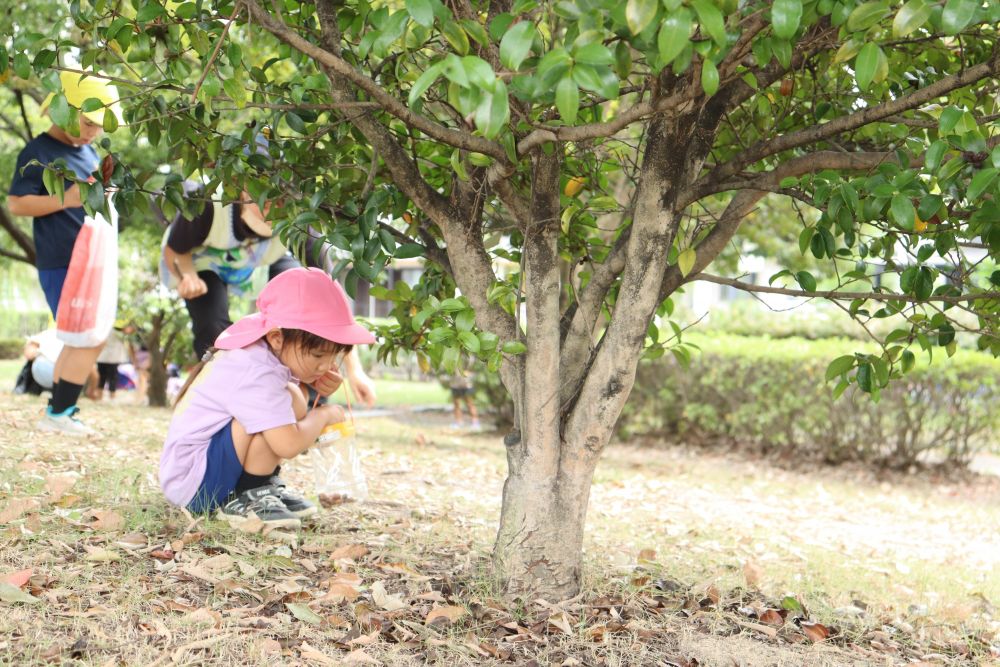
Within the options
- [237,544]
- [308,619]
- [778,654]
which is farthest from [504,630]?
[237,544]

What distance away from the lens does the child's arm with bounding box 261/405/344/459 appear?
288 cm

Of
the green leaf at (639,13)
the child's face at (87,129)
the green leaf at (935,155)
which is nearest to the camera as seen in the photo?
the green leaf at (639,13)

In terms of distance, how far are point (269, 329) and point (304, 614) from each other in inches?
40.9

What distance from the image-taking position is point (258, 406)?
2.87m

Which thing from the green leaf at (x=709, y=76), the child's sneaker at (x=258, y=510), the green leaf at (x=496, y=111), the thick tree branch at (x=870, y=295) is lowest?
the child's sneaker at (x=258, y=510)

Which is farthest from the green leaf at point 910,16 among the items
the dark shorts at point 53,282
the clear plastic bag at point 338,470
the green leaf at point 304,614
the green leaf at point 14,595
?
the dark shorts at point 53,282

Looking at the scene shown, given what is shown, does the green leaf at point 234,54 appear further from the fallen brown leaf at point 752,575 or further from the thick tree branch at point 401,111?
the fallen brown leaf at point 752,575

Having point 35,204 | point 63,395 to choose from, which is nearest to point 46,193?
point 35,204

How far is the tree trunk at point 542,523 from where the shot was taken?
246 centimetres

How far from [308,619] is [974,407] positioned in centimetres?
651

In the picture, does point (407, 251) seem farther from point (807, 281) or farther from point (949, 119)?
point (949, 119)

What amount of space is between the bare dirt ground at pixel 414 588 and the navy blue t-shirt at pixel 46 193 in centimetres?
95

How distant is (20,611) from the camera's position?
2.08 meters

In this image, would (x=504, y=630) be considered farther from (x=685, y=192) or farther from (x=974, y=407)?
(x=974, y=407)
